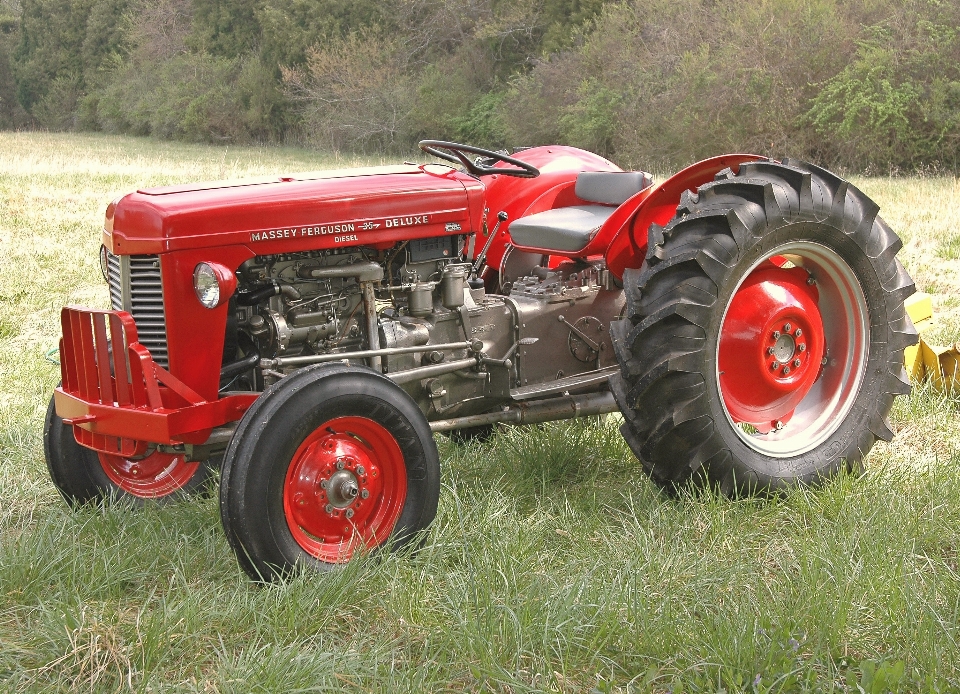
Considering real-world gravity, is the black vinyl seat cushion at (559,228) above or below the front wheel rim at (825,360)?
above

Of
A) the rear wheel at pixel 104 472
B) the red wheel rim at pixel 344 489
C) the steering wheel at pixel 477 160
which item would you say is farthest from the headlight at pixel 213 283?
the steering wheel at pixel 477 160

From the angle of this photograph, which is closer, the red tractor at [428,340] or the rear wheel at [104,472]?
the red tractor at [428,340]

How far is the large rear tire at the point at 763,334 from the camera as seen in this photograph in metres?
3.46

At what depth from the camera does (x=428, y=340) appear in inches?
144

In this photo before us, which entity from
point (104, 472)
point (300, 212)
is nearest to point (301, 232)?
point (300, 212)

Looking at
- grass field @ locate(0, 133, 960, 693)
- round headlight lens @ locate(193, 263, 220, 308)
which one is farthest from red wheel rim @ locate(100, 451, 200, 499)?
round headlight lens @ locate(193, 263, 220, 308)

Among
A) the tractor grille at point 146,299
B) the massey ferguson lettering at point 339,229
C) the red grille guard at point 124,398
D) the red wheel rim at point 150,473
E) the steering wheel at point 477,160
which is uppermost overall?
the steering wheel at point 477,160

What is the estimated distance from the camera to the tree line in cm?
1930

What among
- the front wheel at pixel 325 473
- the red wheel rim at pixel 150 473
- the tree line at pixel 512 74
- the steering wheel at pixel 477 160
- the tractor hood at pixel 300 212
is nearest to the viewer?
the front wheel at pixel 325 473

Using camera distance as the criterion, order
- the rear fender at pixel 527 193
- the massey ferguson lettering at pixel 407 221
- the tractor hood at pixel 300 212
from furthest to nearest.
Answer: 1. the rear fender at pixel 527 193
2. the massey ferguson lettering at pixel 407 221
3. the tractor hood at pixel 300 212

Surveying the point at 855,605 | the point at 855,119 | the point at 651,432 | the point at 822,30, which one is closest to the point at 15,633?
the point at 651,432

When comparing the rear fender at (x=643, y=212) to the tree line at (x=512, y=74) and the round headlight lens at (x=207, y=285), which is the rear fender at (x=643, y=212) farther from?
the tree line at (x=512, y=74)

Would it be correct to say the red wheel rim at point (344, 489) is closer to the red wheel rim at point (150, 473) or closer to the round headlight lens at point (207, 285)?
the round headlight lens at point (207, 285)

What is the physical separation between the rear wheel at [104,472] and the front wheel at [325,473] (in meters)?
0.70
